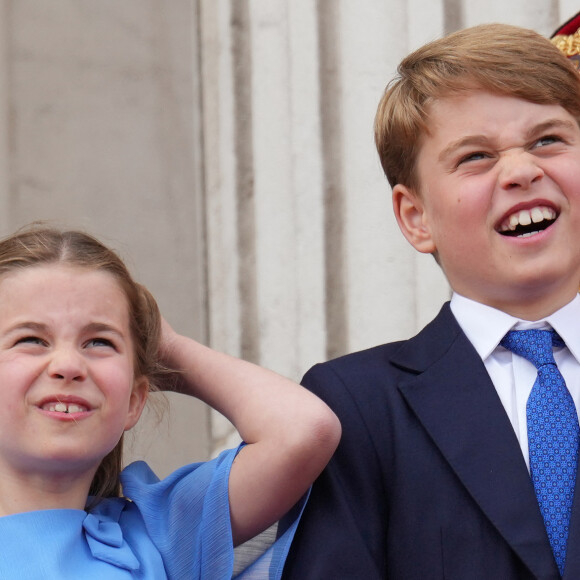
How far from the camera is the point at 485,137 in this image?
1614 millimetres

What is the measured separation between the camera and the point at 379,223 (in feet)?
8.59

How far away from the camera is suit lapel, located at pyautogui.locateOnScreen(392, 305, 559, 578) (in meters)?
1.43

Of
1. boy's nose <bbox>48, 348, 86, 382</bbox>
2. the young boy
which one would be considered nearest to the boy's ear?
the young boy

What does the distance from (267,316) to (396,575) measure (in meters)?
1.29

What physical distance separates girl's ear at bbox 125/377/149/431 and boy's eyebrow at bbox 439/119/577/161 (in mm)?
519

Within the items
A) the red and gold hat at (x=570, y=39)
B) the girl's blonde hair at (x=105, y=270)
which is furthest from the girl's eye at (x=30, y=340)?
the red and gold hat at (x=570, y=39)

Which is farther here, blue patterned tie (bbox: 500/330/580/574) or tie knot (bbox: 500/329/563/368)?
tie knot (bbox: 500/329/563/368)

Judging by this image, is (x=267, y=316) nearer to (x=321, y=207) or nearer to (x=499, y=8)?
(x=321, y=207)

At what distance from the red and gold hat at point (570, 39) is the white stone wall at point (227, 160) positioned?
1.86ft

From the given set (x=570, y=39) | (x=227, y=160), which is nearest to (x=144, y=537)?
(x=570, y=39)

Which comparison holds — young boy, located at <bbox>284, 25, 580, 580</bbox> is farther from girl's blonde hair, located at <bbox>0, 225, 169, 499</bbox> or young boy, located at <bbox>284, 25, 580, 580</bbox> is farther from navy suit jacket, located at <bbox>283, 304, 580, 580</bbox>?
girl's blonde hair, located at <bbox>0, 225, 169, 499</bbox>

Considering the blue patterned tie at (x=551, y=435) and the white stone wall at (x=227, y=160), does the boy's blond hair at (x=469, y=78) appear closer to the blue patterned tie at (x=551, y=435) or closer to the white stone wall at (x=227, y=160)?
the blue patterned tie at (x=551, y=435)

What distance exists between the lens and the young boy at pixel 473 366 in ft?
4.77

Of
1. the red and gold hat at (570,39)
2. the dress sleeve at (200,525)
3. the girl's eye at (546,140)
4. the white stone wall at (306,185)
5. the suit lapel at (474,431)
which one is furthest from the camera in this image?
the white stone wall at (306,185)
